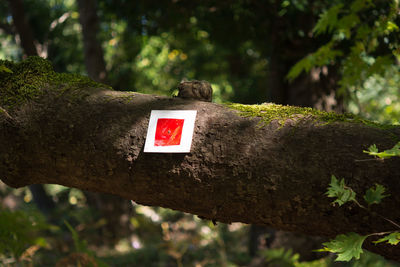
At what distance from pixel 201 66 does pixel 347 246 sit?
8.36 meters

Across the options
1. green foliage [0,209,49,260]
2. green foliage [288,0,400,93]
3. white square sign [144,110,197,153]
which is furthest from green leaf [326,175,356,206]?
green foliage [0,209,49,260]

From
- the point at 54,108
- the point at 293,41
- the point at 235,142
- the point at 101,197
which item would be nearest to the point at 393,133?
the point at 235,142

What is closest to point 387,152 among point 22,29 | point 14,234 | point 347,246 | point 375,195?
point 375,195

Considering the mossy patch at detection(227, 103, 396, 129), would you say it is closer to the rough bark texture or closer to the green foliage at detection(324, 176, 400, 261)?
the rough bark texture

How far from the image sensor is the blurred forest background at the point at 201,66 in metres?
3.71

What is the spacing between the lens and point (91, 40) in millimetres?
6406

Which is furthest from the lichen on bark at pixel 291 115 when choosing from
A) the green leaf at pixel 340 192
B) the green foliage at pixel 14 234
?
the green foliage at pixel 14 234

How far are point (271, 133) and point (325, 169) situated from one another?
0.96 feet

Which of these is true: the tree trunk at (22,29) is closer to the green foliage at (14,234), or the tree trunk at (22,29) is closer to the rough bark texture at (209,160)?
the green foliage at (14,234)

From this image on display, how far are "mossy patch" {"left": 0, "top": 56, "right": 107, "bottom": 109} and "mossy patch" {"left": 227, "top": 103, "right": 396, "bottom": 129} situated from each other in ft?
2.92

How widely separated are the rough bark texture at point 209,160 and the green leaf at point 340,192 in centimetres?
8

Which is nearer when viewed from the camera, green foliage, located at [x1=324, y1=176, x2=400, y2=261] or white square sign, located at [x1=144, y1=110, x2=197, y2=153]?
green foliage, located at [x1=324, y1=176, x2=400, y2=261]

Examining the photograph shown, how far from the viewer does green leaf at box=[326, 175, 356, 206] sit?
1522mm

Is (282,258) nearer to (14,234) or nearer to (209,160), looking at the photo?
(14,234)
